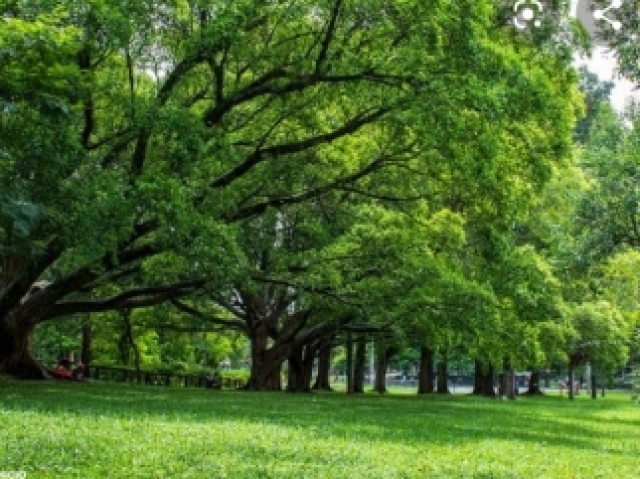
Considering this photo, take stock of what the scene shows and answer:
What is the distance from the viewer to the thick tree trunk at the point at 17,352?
24141 millimetres

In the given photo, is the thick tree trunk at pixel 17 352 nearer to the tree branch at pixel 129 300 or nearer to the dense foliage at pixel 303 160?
the dense foliage at pixel 303 160

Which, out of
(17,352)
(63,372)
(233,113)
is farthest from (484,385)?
(233,113)

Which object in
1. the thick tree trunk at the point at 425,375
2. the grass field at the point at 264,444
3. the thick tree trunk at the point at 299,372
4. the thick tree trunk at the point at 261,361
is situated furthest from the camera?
the thick tree trunk at the point at 425,375

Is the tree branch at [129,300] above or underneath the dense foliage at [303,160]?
underneath

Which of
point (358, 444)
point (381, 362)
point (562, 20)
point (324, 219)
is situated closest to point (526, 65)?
point (562, 20)

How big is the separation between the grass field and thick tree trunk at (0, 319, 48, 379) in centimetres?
481

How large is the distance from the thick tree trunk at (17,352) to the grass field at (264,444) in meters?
4.81

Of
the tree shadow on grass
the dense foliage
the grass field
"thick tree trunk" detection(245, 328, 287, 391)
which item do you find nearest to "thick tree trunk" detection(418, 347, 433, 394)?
"thick tree trunk" detection(245, 328, 287, 391)

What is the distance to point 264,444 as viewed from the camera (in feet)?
36.8

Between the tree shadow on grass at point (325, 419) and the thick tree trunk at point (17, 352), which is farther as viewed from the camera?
the thick tree trunk at point (17, 352)

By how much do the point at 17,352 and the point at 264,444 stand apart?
15889 millimetres

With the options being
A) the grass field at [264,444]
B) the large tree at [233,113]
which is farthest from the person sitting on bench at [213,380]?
the grass field at [264,444]

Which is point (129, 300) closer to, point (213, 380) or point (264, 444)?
point (264, 444)

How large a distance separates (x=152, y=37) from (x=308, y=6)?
3994mm
